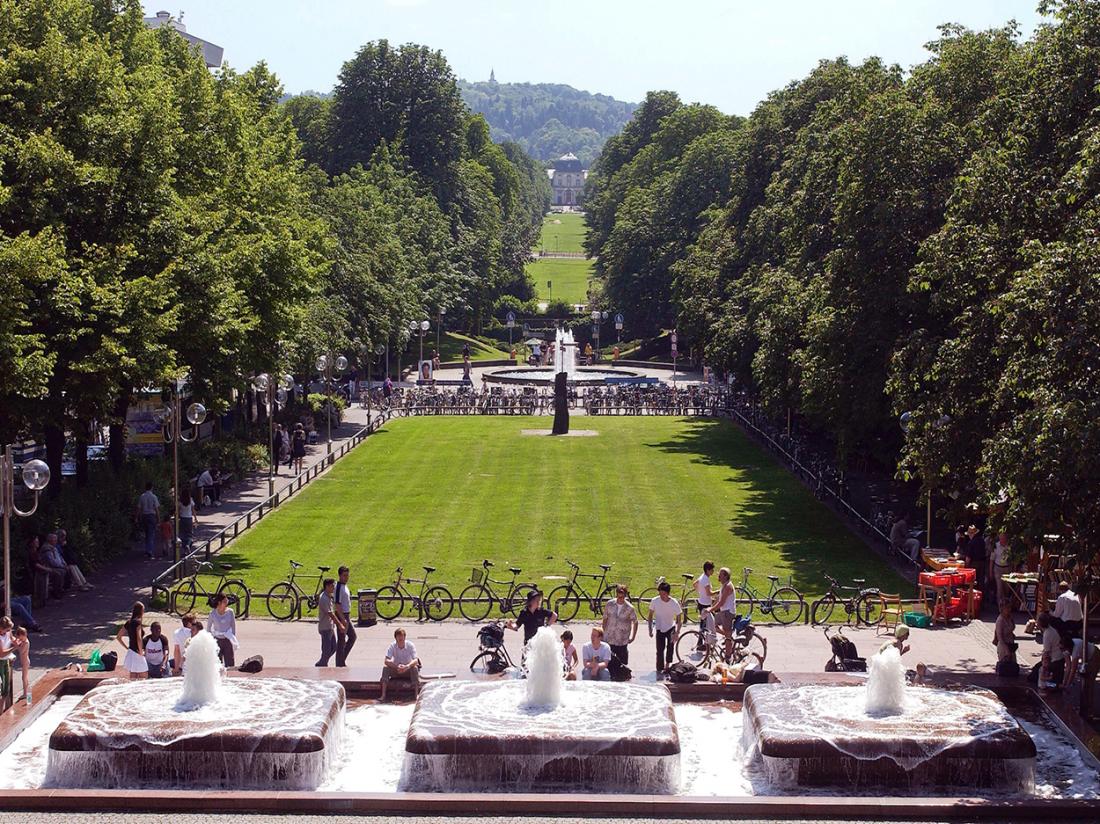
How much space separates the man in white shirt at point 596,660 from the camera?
849 inches

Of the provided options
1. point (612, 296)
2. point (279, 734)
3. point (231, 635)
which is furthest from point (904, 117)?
point (612, 296)

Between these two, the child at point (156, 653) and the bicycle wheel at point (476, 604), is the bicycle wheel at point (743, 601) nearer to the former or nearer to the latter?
the bicycle wheel at point (476, 604)

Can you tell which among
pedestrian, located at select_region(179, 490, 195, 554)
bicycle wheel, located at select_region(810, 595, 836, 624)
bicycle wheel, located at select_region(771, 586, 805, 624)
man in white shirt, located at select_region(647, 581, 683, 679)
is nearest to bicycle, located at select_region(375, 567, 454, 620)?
man in white shirt, located at select_region(647, 581, 683, 679)

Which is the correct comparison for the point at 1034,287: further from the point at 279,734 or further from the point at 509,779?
the point at 279,734

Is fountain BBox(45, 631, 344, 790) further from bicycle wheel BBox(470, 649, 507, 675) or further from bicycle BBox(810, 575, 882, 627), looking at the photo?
bicycle BBox(810, 575, 882, 627)

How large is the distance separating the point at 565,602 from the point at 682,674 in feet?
22.2

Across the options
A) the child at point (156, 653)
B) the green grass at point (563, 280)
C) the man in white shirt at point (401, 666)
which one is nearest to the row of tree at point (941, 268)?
the man in white shirt at point (401, 666)

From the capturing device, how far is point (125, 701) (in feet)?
64.0

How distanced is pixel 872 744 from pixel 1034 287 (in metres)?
7.13

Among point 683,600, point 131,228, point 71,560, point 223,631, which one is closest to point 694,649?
point 683,600

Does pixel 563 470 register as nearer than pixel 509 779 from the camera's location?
No

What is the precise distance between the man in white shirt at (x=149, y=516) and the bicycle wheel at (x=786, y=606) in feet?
48.0

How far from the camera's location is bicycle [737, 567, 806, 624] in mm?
27531

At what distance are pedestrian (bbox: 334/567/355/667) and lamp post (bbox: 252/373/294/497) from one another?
54.9 ft
